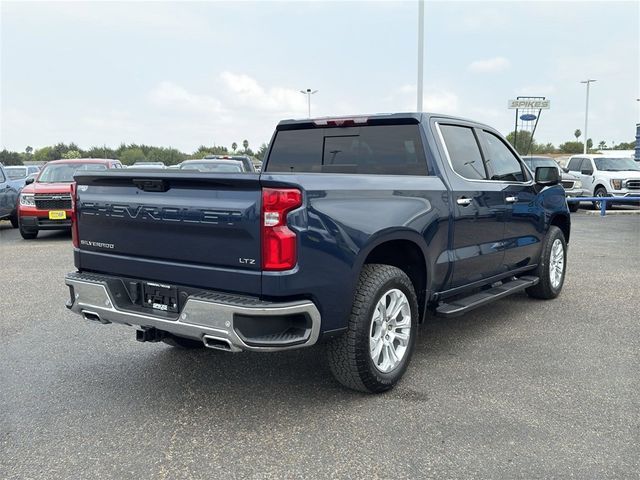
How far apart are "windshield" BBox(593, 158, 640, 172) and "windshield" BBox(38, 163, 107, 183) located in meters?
15.3

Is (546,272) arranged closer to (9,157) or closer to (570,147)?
(9,157)

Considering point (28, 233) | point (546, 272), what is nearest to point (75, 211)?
point (546, 272)

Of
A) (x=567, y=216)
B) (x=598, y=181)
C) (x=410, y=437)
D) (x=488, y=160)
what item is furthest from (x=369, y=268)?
(x=598, y=181)

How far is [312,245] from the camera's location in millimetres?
3324

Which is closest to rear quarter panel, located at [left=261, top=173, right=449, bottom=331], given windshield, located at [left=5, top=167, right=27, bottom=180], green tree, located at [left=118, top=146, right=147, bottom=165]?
windshield, located at [left=5, top=167, right=27, bottom=180]

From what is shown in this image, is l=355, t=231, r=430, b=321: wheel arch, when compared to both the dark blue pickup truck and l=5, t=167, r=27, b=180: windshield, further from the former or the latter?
l=5, t=167, r=27, b=180: windshield

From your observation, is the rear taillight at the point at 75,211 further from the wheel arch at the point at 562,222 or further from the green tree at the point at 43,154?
the green tree at the point at 43,154

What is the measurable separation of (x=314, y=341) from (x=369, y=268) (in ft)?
2.38

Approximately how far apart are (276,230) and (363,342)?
0.97 metres

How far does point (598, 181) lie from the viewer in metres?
18.9

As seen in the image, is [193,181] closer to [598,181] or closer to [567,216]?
[567,216]

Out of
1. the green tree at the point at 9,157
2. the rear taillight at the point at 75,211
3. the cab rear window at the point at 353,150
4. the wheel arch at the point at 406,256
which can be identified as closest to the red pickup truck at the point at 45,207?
the cab rear window at the point at 353,150

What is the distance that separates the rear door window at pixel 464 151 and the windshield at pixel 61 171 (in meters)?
9.53

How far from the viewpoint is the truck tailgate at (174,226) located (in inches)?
129
